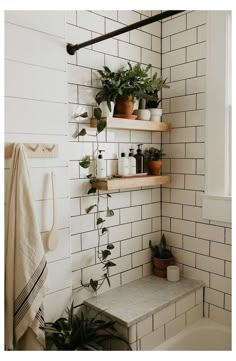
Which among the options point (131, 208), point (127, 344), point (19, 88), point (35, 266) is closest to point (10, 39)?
point (19, 88)

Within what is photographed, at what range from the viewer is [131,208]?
87.6 inches

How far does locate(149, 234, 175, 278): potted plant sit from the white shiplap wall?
73 centimetres

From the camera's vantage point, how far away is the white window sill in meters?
2.03

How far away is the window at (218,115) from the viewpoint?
2008 millimetres

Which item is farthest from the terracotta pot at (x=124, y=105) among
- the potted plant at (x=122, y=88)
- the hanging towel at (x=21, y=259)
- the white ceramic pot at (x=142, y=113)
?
the hanging towel at (x=21, y=259)

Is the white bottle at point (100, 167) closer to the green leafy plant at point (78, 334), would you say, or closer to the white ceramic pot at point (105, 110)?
the white ceramic pot at point (105, 110)

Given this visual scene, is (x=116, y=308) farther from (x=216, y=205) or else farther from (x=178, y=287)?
(x=216, y=205)

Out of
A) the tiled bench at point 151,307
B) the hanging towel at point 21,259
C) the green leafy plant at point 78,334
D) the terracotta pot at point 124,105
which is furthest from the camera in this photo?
the terracotta pot at point 124,105

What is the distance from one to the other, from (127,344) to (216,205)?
0.99 metres

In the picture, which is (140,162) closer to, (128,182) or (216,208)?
(128,182)

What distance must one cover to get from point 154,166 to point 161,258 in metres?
0.67

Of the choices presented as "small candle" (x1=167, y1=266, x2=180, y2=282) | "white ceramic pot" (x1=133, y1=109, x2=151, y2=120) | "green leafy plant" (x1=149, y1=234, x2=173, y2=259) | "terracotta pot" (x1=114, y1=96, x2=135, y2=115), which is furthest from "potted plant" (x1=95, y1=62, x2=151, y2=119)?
"small candle" (x1=167, y1=266, x2=180, y2=282)

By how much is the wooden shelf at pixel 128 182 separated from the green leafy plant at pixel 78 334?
26.8 inches

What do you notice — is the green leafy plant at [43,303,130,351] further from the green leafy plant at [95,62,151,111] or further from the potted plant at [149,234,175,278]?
the green leafy plant at [95,62,151,111]
